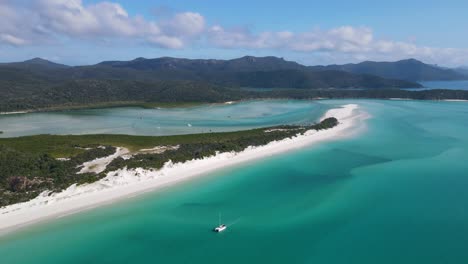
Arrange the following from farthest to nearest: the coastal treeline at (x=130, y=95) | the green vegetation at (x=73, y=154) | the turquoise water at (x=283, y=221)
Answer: the coastal treeline at (x=130, y=95)
the green vegetation at (x=73, y=154)
the turquoise water at (x=283, y=221)

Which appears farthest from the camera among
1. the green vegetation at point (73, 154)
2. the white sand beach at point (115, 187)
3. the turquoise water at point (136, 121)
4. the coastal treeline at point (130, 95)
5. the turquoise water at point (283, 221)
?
the coastal treeline at point (130, 95)

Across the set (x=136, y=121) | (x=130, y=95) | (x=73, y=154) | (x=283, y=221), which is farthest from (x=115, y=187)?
(x=130, y=95)

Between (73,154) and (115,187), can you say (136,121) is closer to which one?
(73,154)

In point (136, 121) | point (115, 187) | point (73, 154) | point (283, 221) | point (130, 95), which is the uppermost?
point (130, 95)

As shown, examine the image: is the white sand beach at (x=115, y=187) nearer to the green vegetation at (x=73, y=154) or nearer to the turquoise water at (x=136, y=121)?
the green vegetation at (x=73, y=154)

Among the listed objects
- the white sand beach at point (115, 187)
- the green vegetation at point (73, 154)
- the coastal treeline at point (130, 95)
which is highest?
the coastal treeline at point (130, 95)

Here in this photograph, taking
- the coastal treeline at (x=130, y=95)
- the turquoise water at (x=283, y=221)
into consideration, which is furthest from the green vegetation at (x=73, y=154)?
the coastal treeline at (x=130, y=95)
